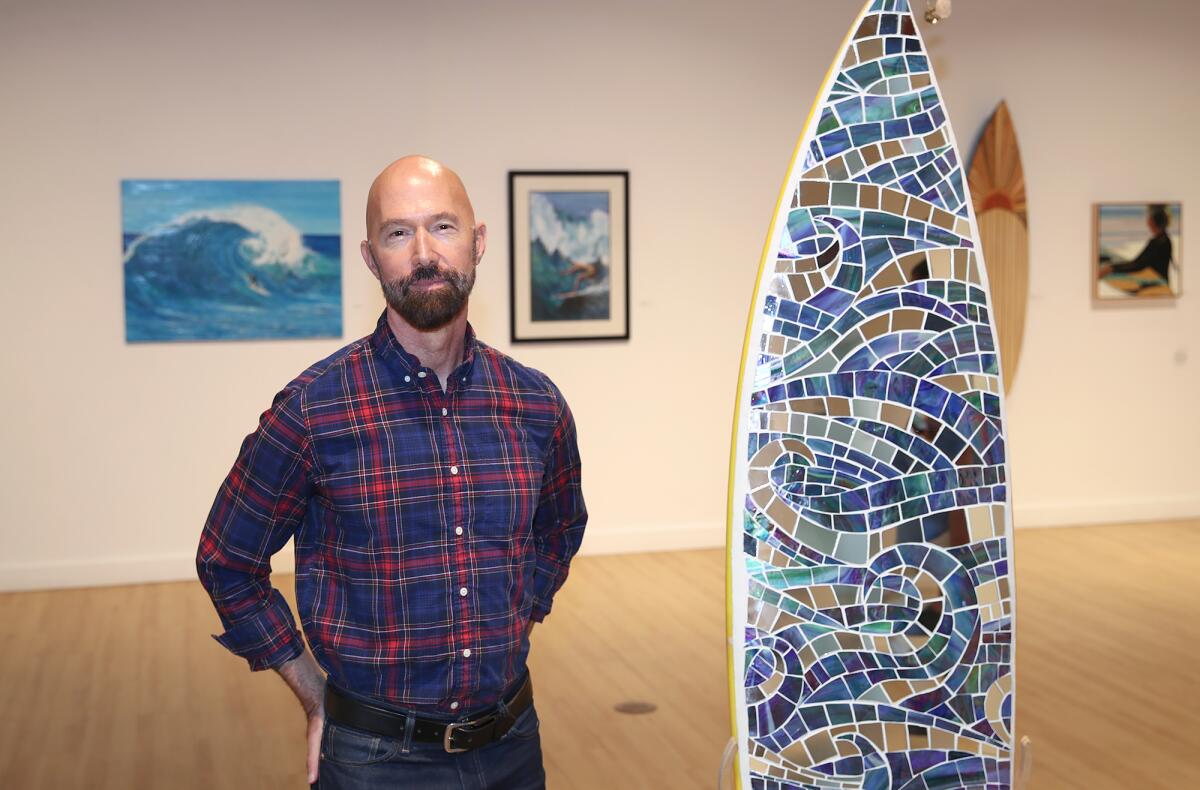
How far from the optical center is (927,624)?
2314mm

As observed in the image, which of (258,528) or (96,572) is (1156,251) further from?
(258,528)

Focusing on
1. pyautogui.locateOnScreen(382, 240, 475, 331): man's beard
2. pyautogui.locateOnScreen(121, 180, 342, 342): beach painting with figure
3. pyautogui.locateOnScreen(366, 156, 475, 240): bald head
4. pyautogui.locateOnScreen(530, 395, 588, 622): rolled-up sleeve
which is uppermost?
pyautogui.locateOnScreen(121, 180, 342, 342): beach painting with figure

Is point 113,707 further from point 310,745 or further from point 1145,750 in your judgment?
point 1145,750

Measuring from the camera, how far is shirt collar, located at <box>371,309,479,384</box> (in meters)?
1.59

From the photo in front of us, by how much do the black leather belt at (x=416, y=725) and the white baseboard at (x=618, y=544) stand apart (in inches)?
152

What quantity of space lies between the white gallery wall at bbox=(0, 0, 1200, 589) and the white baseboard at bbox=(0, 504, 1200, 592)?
1 cm

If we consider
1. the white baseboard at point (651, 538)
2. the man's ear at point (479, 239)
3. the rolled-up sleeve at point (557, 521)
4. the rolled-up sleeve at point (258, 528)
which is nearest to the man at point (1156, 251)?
the white baseboard at point (651, 538)

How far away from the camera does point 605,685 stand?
397 centimetres

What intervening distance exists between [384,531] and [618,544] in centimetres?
433

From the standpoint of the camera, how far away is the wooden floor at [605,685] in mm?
3297

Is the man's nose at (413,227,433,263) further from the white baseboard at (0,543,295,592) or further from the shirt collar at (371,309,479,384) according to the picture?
the white baseboard at (0,543,295,592)

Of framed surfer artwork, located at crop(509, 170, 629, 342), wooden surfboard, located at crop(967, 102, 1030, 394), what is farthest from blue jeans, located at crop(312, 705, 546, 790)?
wooden surfboard, located at crop(967, 102, 1030, 394)

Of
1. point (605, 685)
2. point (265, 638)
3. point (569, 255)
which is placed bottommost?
point (605, 685)

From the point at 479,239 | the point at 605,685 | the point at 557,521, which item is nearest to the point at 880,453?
the point at 557,521
